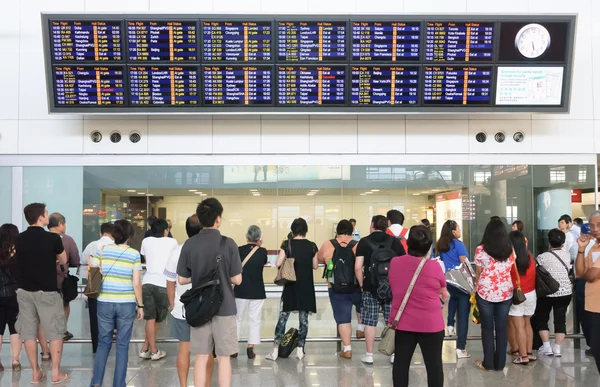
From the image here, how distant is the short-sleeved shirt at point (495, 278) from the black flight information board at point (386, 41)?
4.38m

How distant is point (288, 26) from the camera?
8.81 m

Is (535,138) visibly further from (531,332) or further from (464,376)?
(464,376)

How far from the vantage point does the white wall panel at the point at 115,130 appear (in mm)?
9945

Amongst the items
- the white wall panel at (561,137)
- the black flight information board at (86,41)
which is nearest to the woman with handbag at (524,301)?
the white wall panel at (561,137)

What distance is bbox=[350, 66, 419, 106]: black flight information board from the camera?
9016mm

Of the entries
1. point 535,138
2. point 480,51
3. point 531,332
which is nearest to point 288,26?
point 480,51

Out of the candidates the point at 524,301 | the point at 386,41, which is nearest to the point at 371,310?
the point at 524,301

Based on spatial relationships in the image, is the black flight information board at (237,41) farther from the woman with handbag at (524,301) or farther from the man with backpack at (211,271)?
the man with backpack at (211,271)

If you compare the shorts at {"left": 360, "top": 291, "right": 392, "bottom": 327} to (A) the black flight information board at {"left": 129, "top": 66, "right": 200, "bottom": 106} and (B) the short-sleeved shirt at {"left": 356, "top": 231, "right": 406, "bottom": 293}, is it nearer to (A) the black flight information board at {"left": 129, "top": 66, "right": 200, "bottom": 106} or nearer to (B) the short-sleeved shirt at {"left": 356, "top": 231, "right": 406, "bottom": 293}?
(B) the short-sleeved shirt at {"left": 356, "top": 231, "right": 406, "bottom": 293}

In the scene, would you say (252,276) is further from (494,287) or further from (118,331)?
(494,287)

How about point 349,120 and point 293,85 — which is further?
point 349,120

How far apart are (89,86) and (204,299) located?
6.04 meters

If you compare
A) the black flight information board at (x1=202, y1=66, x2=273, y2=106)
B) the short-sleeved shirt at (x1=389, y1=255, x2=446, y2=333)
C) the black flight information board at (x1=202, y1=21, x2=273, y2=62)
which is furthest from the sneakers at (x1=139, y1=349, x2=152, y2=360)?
the black flight information board at (x1=202, y1=21, x2=273, y2=62)

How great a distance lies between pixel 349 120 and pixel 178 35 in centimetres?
325
